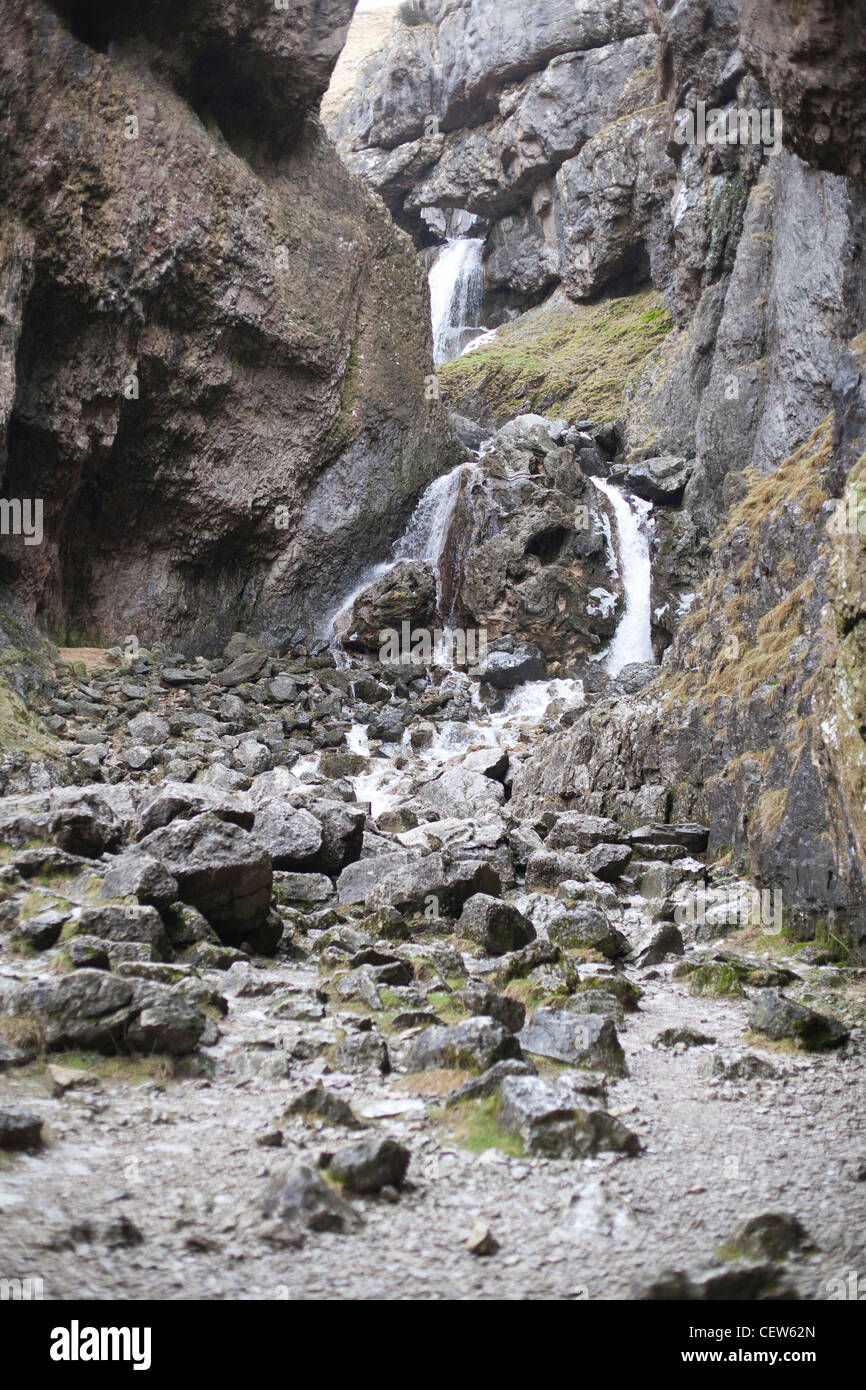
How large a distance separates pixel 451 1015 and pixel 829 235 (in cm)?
2061

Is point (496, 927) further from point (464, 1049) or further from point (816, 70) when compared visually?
point (816, 70)

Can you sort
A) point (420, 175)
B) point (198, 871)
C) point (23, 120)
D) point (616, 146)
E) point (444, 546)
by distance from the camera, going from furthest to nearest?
point (420, 175), point (616, 146), point (444, 546), point (23, 120), point (198, 871)

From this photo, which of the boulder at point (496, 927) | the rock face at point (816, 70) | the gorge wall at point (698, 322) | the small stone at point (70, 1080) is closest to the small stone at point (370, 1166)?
the small stone at point (70, 1080)

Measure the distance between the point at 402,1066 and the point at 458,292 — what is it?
53.0m

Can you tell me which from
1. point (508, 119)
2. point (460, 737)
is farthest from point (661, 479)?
point (508, 119)

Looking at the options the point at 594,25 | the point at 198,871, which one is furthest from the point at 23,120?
the point at 594,25

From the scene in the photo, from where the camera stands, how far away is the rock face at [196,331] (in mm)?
21781

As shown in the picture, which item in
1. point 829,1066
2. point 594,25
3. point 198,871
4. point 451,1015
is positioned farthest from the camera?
point 594,25

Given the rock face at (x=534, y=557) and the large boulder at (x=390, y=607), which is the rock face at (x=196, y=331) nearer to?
the large boulder at (x=390, y=607)

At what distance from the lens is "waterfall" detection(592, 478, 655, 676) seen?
90.1 feet

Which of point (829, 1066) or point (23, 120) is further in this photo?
point (23, 120)

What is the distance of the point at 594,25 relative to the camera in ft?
162
